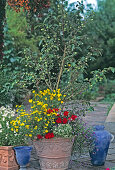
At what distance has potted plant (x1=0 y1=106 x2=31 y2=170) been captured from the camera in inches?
145

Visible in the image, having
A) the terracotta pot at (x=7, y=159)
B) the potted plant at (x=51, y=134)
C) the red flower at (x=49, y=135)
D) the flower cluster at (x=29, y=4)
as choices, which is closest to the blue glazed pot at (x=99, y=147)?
the potted plant at (x=51, y=134)

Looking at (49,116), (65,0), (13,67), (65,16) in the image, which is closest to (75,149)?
(49,116)

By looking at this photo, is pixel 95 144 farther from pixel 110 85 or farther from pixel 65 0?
pixel 110 85

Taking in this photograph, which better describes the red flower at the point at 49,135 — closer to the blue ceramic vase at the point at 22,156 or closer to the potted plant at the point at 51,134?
the potted plant at the point at 51,134

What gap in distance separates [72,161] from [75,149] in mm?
233

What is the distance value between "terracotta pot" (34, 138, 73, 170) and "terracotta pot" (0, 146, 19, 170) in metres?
0.34

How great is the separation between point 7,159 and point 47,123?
2.24 ft

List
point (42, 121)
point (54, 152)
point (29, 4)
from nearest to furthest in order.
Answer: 1. point (54, 152)
2. point (42, 121)
3. point (29, 4)

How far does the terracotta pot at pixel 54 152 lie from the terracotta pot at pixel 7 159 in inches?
13.5

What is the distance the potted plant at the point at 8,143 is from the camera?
369 cm

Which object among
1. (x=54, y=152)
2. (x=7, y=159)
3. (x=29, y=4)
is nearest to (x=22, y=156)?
(x=7, y=159)

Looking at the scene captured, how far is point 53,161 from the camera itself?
3611 mm

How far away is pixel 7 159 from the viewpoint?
368 cm

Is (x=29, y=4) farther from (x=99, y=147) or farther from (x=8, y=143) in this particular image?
(x=99, y=147)
